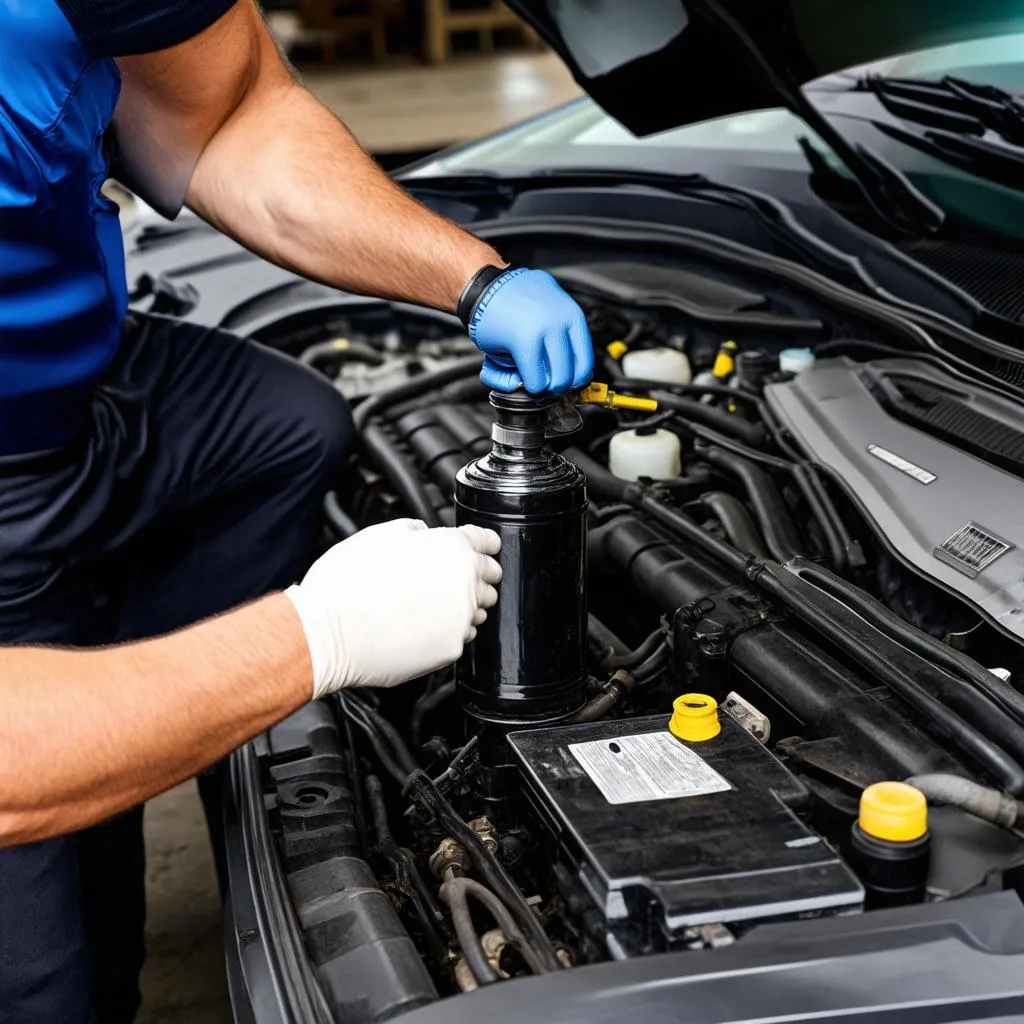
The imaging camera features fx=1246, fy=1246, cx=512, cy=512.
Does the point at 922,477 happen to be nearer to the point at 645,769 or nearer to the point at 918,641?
the point at 918,641

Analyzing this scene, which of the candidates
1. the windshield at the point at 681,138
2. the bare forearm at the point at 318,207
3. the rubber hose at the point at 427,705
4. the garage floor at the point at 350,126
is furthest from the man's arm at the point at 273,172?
the garage floor at the point at 350,126

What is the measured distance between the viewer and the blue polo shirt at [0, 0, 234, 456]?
1244mm

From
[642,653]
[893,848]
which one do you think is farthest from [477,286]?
[893,848]

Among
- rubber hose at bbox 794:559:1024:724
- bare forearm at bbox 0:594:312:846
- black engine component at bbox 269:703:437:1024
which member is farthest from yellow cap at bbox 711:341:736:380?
bare forearm at bbox 0:594:312:846

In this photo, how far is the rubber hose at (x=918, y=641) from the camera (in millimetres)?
1013

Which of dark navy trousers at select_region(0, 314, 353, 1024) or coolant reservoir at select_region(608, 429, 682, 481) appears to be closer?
dark navy trousers at select_region(0, 314, 353, 1024)

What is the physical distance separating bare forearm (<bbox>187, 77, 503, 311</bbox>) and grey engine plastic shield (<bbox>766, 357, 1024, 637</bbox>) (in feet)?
1.48

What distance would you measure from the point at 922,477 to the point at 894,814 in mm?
574

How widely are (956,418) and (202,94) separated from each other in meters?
1.00

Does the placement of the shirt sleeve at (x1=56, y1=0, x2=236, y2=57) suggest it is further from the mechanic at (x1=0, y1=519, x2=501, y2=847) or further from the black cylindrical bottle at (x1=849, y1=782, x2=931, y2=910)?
the black cylindrical bottle at (x1=849, y1=782, x2=931, y2=910)

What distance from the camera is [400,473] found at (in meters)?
1.75

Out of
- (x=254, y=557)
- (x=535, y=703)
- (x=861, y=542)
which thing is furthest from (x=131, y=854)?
(x=861, y=542)

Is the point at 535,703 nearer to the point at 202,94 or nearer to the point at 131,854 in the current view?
the point at 131,854

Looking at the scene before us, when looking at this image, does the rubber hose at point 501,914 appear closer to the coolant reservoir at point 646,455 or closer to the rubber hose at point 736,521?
the rubber hose at point 736,521
